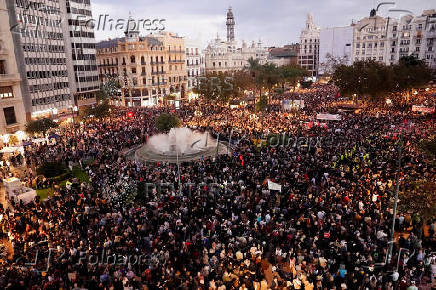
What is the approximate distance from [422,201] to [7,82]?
40.1 meters

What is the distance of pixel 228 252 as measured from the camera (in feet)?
40.0

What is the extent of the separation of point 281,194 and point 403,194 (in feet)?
19.8

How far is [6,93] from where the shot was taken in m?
35.8

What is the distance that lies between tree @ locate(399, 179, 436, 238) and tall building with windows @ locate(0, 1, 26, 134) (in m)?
38.9

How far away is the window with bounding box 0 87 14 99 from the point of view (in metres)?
35.3

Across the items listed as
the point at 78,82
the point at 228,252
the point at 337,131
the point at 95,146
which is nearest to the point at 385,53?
the point at 337,131

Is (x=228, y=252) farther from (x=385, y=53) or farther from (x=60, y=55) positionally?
(x=385, y=53)

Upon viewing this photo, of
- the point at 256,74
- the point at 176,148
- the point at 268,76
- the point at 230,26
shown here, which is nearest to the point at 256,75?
the point at 256,74

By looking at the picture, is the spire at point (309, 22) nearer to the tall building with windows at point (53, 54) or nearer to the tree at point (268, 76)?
the tree at point (268, 76)

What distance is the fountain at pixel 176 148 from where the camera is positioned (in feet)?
84.5

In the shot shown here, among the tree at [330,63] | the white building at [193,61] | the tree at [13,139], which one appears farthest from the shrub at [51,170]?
the tree at [330,63]

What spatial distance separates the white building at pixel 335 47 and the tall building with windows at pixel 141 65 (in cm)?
5933

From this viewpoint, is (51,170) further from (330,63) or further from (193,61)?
(330,63)

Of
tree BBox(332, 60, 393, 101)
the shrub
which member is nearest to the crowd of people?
the shrub
